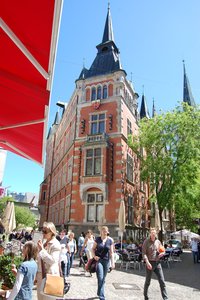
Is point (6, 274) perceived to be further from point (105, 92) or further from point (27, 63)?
→ point (105, 92)

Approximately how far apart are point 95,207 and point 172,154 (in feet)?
26.6

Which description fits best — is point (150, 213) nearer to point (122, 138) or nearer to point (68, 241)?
point (122, 138)

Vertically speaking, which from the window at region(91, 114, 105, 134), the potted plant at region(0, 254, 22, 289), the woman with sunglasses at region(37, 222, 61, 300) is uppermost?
the window at region(91, 114, 105, 134)

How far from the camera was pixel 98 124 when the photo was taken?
25.5 m

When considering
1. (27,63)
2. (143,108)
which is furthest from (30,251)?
(143,108)

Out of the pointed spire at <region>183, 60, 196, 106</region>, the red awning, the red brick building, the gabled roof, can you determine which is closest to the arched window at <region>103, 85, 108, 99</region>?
the red brick building

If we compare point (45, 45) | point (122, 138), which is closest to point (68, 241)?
point (45, 45)

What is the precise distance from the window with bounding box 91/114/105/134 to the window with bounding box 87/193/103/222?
19.6 ft

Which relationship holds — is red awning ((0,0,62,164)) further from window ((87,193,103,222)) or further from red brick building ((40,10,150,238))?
window ((87,193,103,222))

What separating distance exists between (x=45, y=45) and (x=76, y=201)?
72.5 feet

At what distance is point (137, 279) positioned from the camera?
10.7 meters

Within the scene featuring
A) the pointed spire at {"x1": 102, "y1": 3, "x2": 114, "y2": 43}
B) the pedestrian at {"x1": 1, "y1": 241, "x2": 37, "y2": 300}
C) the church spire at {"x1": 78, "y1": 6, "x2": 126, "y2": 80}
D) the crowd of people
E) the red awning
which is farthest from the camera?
the pointed spire at {"x1": 102, "y1": 3, "x2": 114, "y2": 43}

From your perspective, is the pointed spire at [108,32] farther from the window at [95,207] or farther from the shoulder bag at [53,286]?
the shoulder bag at [53,286]

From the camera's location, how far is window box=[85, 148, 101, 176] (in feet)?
77.9
